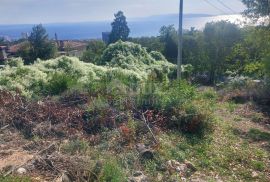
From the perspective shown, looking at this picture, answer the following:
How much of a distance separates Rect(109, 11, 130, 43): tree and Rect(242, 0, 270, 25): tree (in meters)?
26.6

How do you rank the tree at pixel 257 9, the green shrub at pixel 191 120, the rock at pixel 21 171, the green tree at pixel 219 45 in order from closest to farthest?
the rock at pixel 21 171, the green shrub at pixel 191 120, the tree at pixel 257 9, the green tree at pixel 219 45

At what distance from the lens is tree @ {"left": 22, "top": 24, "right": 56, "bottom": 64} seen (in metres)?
35.8

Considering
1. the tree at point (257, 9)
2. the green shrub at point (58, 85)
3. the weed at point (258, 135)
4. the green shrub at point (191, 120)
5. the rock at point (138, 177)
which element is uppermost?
the tree at point (257, 9)

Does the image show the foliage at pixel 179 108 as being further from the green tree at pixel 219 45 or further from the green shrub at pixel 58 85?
the green tree at pixel 219 45

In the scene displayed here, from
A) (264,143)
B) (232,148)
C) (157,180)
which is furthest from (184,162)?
(264,143)

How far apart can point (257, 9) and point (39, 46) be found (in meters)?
28.2

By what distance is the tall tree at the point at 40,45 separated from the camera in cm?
3584

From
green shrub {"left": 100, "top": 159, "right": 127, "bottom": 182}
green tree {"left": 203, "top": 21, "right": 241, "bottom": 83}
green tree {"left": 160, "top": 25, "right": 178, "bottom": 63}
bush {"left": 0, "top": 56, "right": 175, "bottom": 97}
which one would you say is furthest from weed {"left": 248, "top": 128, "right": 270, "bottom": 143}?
green tree {"left": 160, "top": 25, "right": 178, "bottom": 63}

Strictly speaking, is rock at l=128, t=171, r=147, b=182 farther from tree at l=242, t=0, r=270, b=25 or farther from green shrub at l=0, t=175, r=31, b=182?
tree at l=242, t=0, r=270, b=25

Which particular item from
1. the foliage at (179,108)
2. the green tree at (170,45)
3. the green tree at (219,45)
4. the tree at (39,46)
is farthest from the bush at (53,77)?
the tree at (39,46)

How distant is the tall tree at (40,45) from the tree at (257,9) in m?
26.0

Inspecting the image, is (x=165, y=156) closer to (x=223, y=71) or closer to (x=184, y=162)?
(x=184, y=162)

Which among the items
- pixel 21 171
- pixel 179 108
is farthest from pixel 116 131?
pixel 21 171

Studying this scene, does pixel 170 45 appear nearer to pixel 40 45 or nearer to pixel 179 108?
pixel 40 45
